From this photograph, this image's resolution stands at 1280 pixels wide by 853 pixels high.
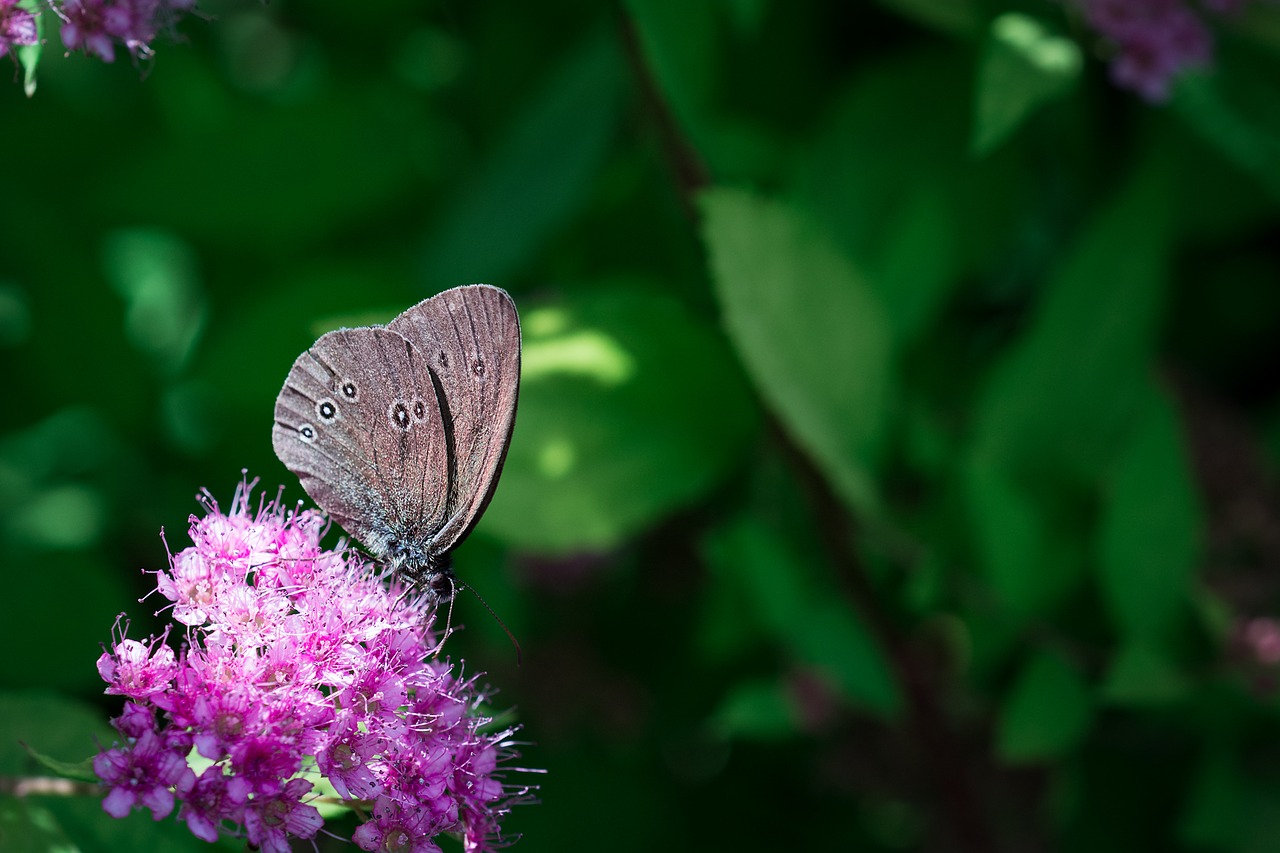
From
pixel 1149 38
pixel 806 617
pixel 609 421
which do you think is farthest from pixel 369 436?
pixel 1149 38

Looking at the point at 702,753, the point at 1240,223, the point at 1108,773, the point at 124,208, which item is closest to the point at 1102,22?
the point at 1240,223

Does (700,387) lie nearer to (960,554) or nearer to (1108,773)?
(960,554)

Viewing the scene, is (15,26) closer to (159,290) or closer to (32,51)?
(32,51)

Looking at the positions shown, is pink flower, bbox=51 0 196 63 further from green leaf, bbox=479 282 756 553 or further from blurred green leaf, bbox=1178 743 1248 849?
blurred green leaf, bbox=1178 743 1248 849

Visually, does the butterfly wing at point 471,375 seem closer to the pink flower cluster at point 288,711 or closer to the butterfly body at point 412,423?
the butterfly body at point 412,423

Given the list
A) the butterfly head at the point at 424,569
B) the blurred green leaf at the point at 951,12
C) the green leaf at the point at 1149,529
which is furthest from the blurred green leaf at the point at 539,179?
the green leaf at the point at 1149,529

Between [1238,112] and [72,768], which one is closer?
[72,768]

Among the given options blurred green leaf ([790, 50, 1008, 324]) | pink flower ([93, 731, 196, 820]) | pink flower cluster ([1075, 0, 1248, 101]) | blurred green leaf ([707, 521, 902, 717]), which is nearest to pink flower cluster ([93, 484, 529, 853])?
pink flower ([93, 731, 196, 820])
